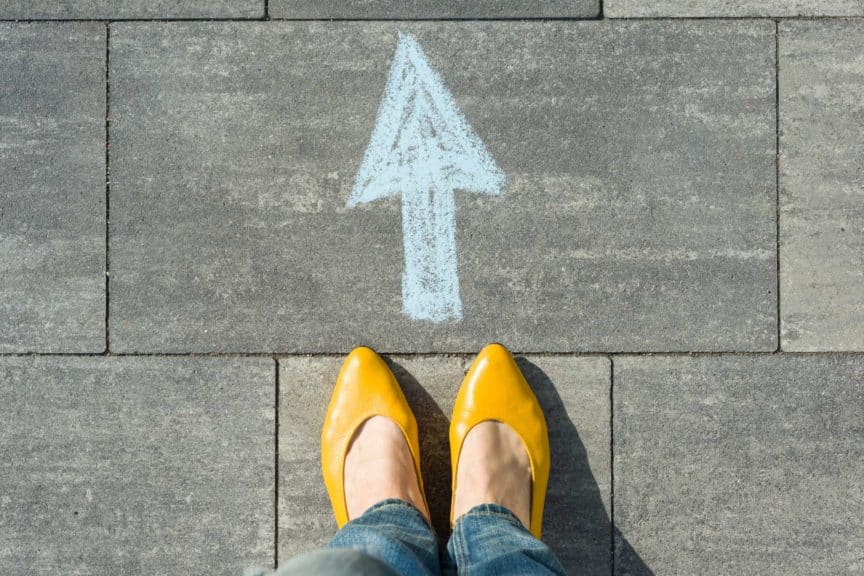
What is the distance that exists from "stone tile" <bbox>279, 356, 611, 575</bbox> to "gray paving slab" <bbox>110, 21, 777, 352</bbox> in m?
0.14

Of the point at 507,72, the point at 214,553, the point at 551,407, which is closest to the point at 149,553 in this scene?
the point at 214,553

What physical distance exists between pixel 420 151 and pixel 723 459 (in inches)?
63.6

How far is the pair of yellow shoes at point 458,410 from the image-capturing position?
7.97 ft

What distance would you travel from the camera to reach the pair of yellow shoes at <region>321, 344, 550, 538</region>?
2.43 metres

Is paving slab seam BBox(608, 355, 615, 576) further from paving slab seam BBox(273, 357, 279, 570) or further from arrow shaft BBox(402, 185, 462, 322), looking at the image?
paving slab seam BBox(273, 357, 279, 570)

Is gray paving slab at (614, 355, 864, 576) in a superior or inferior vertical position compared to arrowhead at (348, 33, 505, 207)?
inferior

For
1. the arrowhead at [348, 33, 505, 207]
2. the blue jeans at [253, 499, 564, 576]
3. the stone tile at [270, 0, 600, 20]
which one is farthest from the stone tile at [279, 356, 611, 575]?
the stone tile at [270, 0, 600, 20]

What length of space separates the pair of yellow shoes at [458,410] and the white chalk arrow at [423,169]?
251mm

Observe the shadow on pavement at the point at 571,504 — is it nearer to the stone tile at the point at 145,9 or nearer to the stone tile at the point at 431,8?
the stone tile at the point at 431,8

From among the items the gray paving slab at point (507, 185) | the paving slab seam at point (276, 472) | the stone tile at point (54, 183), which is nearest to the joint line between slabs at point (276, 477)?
the paving slab seam at point (276, 472)

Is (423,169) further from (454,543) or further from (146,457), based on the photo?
(146,457)

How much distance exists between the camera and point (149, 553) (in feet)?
8.22

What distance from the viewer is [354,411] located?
8.04 ft

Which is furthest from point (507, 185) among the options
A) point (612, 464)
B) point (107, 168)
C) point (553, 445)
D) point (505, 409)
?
point (107, 168)
